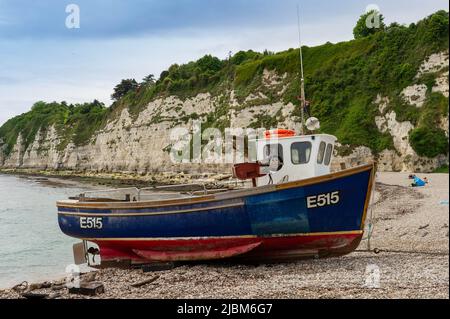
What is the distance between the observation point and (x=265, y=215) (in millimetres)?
12727

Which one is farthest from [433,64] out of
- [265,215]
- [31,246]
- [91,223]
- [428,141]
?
[91,223]

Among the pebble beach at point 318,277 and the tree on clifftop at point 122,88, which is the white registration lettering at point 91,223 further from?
the tree on clifftop at point 122,88

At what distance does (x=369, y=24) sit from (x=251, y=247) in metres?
72.1

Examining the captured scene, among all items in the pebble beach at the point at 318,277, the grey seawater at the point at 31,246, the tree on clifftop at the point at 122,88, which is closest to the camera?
the pebble beach at the point at 318,277

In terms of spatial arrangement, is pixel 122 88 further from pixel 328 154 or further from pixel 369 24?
pixel 328 154

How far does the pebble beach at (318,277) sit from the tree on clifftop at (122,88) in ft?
428

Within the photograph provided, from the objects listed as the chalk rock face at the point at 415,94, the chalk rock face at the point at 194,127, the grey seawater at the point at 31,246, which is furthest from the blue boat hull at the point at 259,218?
the chalk rock face at the point at 415,94

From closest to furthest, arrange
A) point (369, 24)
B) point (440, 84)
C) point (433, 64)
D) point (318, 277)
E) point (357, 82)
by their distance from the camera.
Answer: point (318, 277), point (440, 84), point (433, 64), point (357, 82), point (369, 24)

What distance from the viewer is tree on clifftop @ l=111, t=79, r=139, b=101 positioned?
13950cm

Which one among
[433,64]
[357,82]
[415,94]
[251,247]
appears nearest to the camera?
[251,247]

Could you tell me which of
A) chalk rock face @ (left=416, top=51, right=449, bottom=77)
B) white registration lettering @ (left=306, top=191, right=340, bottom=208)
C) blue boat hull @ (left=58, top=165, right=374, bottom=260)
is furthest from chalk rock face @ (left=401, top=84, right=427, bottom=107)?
white registration lettering @ (left=306, top=191, right=340, bottom=208)

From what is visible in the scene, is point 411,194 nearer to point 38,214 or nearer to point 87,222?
point 87,222

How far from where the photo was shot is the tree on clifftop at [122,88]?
13950 centimetres
